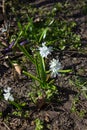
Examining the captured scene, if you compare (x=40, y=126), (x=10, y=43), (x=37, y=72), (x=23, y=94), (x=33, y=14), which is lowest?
(x=40, y=126)

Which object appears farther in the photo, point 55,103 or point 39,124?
point 55,103

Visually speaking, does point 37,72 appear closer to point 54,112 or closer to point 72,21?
point 54,112

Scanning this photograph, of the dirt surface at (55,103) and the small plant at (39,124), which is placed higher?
the dirt surface at (55,103)


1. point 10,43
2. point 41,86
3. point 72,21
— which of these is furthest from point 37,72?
point 72,21

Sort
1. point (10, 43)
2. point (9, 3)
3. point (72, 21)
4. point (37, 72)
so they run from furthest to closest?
point (9, 3)
point (72, 21)
point (10, 43)
point (37, 72)

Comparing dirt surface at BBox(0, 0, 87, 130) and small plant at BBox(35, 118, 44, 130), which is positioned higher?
dirt surface at BBox(0, 0, 87, 130)

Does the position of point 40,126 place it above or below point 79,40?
below

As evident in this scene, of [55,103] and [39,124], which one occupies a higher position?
[55,103]

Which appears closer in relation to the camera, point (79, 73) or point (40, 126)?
point (40, 126)
